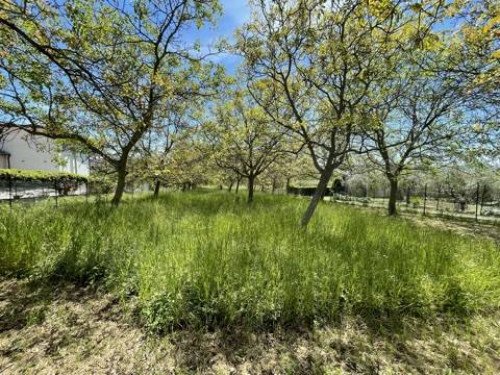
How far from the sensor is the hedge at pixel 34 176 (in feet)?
51.8

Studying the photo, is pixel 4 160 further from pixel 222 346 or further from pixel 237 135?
pixel 222 346

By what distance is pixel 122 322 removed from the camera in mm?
2510

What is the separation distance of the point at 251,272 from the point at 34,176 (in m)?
23.5

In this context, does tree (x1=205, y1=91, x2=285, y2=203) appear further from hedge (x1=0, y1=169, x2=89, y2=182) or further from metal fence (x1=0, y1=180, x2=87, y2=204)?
hedge (x1=0, y1=169, x2=89, y2=182)

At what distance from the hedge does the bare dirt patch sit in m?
17.0

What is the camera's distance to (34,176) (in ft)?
61.9

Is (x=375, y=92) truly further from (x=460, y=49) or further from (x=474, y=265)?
(x=474, y=265)

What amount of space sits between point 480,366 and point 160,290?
3223 mm

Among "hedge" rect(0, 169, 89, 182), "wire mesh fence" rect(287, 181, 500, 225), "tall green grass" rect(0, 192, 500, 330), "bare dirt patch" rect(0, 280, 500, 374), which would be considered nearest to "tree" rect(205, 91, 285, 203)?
"tall green grass" rect(0, 192, 500, 330)

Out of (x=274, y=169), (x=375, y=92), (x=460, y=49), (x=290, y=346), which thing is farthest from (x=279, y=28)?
(x=274, y=169)

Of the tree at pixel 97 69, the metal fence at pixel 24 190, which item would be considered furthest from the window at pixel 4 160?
the tree at pixel 97 69

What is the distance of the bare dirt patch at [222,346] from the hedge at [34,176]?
669 inches

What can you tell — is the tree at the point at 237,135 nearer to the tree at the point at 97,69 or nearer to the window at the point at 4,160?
the tree at the point at 97,69

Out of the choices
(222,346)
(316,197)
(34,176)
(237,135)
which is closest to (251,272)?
(222,346)
